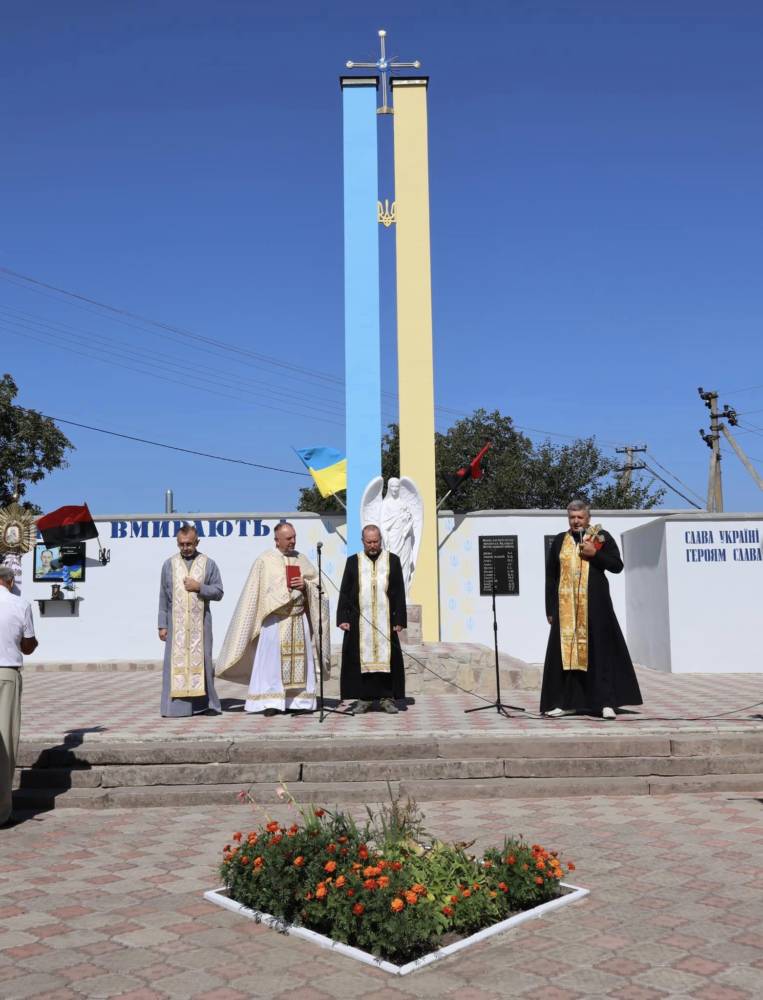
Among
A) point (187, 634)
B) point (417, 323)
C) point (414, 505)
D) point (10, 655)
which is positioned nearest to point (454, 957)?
point (10, 655)

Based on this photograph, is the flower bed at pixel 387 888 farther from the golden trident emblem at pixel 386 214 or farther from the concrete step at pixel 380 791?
the golden trident emblem at pixel 386 214

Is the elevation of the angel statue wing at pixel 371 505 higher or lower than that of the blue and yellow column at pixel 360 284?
lower

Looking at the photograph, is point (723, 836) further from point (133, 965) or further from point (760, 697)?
point (760, 697)

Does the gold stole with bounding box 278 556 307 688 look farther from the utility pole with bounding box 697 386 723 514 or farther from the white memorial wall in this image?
the utility pole with bounding box 697 386 723 514

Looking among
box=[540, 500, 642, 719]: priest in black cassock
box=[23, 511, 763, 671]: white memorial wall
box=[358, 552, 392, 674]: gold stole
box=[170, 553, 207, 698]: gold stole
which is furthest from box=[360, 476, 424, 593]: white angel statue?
box=[540, 500, 642, 719]: priest in black cassock

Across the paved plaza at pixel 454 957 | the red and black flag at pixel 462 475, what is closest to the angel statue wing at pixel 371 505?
the red and black flag at pixel 462 475

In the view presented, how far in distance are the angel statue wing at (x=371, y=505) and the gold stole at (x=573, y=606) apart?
16.6ft

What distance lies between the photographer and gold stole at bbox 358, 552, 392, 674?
8.92 meters

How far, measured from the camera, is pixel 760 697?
10.3m

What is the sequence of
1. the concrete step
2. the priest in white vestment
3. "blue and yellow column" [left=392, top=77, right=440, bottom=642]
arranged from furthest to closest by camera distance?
1. "blue and yellow column" [left=392, top=77, right=440, bottom=642]
2. the priest in white vestment
3. the concrete step

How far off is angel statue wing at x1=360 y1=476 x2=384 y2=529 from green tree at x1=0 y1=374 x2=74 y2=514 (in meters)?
14.0

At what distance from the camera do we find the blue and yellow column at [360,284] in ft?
48.2

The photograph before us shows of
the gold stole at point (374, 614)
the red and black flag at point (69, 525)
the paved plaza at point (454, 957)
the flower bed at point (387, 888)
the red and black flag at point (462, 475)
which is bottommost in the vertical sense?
the paved plaza at point (454, 957)

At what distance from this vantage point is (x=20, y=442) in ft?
82.5
